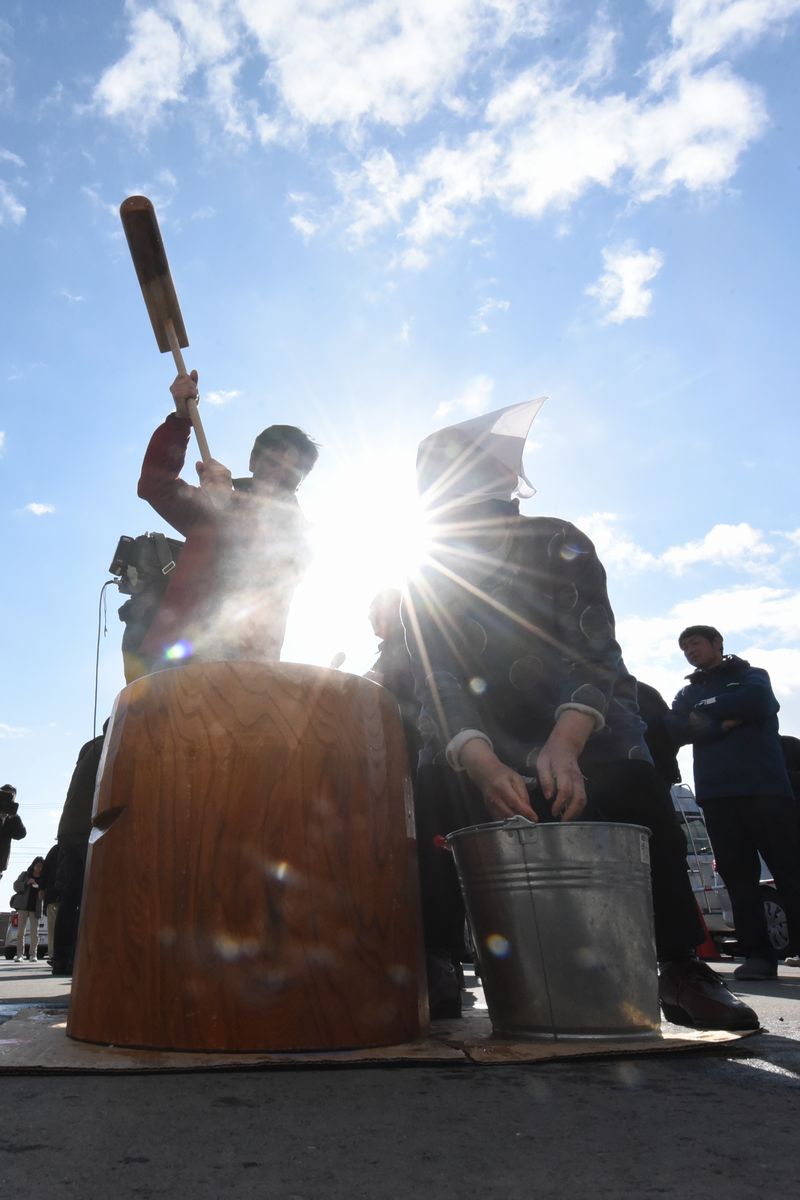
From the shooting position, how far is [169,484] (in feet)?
10.0

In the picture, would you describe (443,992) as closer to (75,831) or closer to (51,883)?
(75,831)

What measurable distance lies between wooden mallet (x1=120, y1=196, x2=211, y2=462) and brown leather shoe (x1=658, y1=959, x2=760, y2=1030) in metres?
2.10

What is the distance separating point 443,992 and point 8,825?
7.70m

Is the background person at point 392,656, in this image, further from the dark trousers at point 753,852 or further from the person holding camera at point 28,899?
the person holding camera at point 28,899

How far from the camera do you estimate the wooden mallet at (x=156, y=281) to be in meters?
3.03

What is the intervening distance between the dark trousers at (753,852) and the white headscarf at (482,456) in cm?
248

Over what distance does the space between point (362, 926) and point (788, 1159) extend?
2.79 ft

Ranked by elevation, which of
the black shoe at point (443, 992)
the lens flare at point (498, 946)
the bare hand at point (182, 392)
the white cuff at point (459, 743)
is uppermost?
the bare hand at point (182, 392)

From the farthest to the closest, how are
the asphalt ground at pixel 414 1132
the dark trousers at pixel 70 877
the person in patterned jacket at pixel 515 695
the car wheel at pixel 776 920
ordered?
the car wheel at pixel 776 920
the dark trousers at pixel 70 877
the person in patterned jacket at pixel 515 695
the asphalt ground at pixel 414 1132

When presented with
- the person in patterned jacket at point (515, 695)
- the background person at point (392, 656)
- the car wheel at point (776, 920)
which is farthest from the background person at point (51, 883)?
the car wheel at point (776, 920)

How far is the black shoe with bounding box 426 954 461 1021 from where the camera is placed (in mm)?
2258

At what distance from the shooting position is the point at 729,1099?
4.06 ft

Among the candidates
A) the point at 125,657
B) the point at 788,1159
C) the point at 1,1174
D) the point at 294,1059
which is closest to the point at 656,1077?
the point at 788,1159

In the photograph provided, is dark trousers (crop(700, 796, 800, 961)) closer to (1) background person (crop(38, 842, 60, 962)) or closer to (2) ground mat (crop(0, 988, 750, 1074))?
(2) ground mat (crop(0, 988, 750, 1074))
